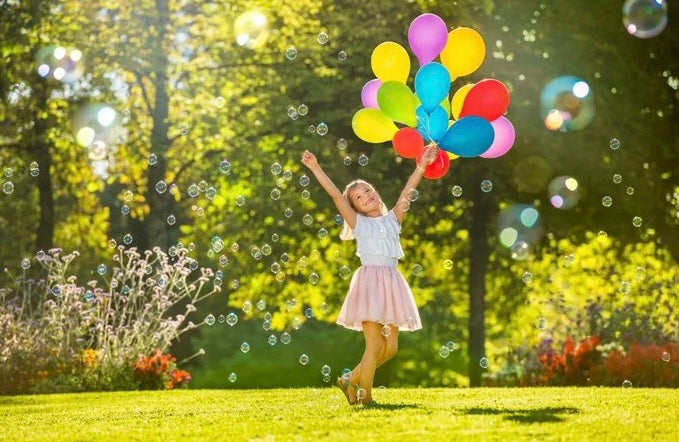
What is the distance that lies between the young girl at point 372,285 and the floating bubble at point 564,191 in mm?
9104

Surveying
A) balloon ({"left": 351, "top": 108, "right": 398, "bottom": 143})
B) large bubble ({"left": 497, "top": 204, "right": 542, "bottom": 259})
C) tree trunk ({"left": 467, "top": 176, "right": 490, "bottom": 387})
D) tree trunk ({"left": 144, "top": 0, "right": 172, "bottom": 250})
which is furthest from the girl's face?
tree trunk ({"left": 144, "top": 0, "right": 172, "bottom": 250})

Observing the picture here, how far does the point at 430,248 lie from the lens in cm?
1889

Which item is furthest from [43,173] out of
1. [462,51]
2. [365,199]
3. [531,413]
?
[531,413]

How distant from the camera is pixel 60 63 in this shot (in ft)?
58.9

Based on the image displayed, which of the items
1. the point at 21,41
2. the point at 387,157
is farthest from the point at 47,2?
the point at 387,157

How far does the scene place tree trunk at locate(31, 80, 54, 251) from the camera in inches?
749

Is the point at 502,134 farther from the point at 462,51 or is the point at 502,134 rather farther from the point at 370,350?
the point at 370,350

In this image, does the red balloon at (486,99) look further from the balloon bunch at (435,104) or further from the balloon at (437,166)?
the balloon at (437,166)

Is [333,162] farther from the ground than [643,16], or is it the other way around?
[643,16]

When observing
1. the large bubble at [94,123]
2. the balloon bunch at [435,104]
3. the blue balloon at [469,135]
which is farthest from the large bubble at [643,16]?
the large bubble at [94,123]

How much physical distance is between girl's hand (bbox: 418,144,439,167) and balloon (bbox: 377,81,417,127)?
21.9 inches

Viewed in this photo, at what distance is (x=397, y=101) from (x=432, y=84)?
0.30 meters

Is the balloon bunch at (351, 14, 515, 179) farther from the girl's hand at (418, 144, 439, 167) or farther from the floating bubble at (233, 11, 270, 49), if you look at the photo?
the floating bubble at (233, 11, 270, 49)

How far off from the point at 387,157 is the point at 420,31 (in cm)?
799
